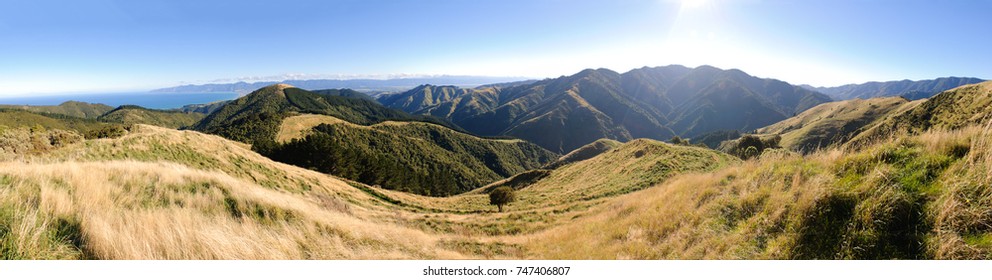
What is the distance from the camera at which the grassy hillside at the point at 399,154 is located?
179 ft

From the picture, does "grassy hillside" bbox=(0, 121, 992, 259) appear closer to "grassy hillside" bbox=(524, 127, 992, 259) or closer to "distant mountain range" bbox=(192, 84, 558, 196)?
"grassy hillside" bbox=(524, 127, 992, 259)

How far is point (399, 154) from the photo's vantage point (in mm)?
133625

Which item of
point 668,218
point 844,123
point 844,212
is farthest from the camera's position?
point 844,123

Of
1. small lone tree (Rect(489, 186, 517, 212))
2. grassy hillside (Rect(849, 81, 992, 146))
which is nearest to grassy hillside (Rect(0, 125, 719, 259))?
small lone tree (Rect(489, 186, 517, 212))

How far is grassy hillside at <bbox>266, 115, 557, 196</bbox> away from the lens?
54.4 m

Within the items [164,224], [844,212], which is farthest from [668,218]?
[164,224]

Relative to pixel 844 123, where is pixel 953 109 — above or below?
above

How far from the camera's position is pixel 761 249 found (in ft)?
17.6

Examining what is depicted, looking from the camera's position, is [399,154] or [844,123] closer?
[399,154]

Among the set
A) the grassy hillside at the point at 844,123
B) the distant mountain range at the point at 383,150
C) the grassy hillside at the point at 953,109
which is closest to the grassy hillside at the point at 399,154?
the distant mountain range at the point at 383,150

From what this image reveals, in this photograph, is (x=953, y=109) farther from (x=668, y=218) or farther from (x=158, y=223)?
(x=158, y=223)

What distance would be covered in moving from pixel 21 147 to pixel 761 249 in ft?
93.1

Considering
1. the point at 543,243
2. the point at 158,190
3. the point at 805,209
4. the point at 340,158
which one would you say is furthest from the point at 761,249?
the point at 340,158

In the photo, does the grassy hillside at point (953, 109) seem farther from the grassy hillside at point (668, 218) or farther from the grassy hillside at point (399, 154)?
the grassy hillside at point (399, 154)
